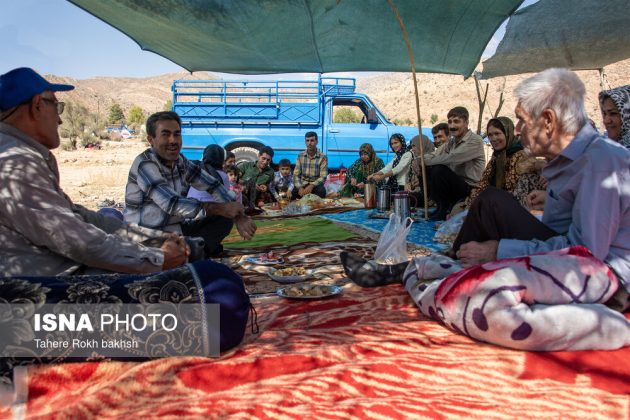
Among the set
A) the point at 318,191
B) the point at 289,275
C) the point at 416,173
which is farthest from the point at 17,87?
the point at 318,191

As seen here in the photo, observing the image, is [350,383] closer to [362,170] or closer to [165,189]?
[165,189]

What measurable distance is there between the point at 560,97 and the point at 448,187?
4185 millimetres

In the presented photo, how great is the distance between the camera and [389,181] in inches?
323

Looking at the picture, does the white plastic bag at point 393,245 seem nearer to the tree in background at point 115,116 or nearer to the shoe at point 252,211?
the shoe at point 252,211

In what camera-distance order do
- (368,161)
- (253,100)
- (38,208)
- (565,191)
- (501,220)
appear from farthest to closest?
1. (253,100)
2. (368,161)
3. (501,220)
4. (565,191)
5. (38,208)

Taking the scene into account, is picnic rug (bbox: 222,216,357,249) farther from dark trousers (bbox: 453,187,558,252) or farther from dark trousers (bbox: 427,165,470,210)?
dark trousers (bbox: 453,187,558,252)

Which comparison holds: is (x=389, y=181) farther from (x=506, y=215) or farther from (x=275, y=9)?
(x=506, y=215)

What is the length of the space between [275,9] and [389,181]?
3376mm

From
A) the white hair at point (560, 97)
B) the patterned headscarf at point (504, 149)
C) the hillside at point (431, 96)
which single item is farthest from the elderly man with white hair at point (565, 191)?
the hillside at point (431, 96)

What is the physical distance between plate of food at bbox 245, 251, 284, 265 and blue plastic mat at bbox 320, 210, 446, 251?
4.49ft

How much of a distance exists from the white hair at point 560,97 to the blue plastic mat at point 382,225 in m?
2.45

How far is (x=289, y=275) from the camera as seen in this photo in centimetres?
358

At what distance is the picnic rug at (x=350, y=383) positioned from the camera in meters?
1.65

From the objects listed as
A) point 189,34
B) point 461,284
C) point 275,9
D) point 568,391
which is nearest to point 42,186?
point 461,284
